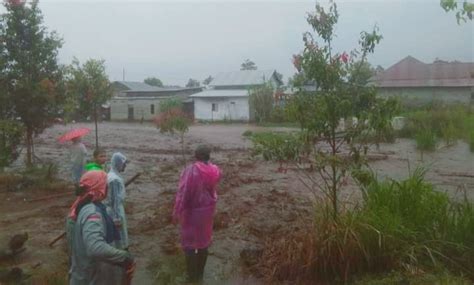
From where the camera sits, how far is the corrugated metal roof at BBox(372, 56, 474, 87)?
42.3 metres

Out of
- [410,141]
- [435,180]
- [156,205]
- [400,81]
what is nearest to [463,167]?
[435,180]

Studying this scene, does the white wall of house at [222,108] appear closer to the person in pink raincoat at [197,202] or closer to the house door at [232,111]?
the house door at [232,111]

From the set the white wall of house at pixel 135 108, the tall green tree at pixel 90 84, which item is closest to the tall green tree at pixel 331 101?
the tall green tree at pixel 90 84

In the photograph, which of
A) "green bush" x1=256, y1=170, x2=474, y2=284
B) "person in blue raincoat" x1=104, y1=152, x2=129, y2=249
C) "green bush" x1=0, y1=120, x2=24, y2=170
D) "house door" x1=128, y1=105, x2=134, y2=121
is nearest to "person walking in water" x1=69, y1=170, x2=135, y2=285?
"person in blue raincoat" x1=104, y1=152, x2=129, y2=249

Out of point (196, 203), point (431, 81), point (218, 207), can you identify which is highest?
point (431, 81)

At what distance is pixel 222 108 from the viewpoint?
146 feet

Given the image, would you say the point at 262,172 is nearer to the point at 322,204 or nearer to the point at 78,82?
the point at 78,82

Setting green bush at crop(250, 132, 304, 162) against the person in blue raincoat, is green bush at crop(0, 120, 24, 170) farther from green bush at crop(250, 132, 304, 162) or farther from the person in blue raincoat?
green bush at crop(250, 132, 304, 162)

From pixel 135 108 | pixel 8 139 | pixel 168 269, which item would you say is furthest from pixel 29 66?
pixel 135 108

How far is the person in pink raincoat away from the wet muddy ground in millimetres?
810

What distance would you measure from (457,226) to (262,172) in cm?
1007

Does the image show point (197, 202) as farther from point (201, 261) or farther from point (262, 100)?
point (262, 100)

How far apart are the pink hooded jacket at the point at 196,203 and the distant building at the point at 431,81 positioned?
113 ft

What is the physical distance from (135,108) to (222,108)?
9.96 m
